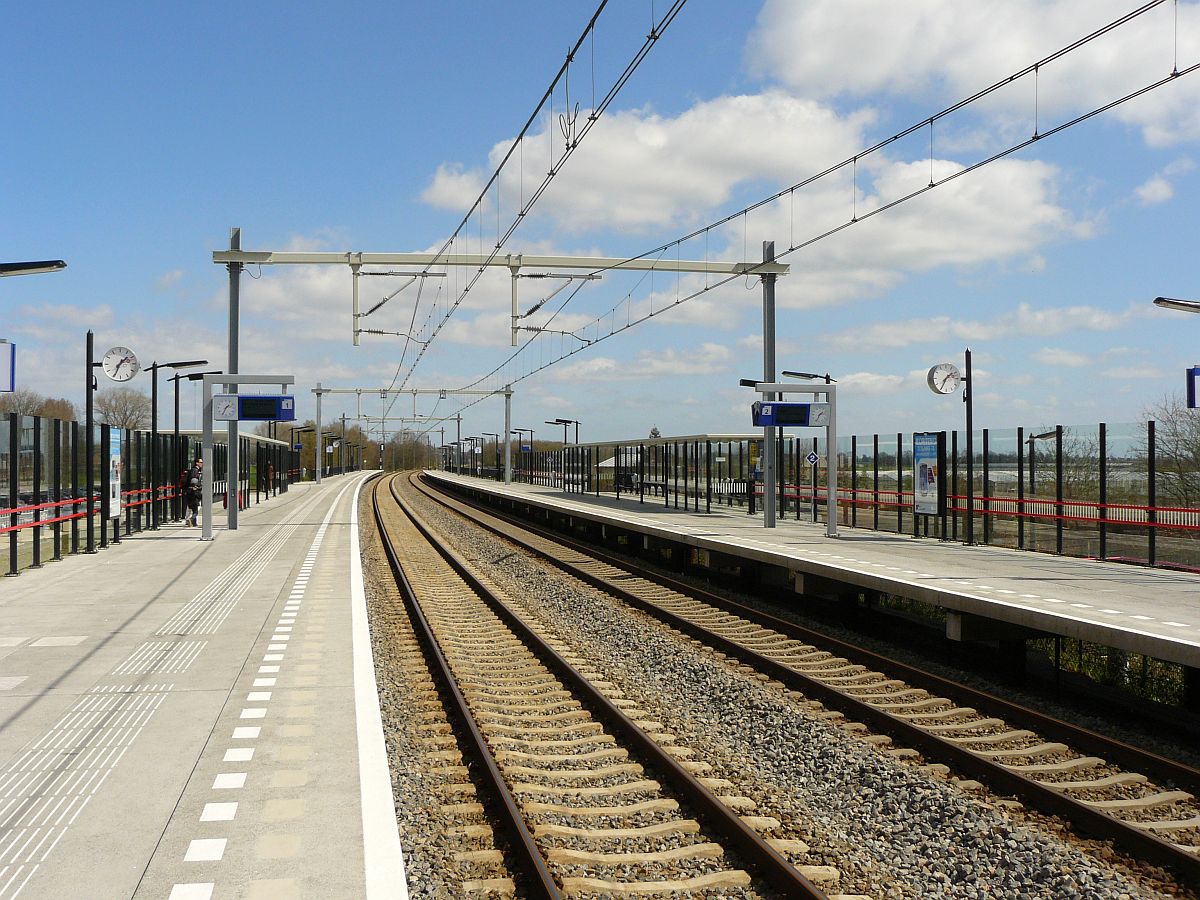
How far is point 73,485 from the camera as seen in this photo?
57.2 feet

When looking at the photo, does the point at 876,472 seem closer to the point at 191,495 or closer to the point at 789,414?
the point at 789,414

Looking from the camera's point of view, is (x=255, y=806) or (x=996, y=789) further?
(x=996, y=789)

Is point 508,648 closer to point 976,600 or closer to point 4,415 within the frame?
point 976,600

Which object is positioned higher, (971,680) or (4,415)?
(4,415)

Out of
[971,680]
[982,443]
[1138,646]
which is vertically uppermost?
[982,443]

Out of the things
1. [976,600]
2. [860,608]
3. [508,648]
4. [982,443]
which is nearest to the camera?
[976,600]

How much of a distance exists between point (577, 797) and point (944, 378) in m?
15.0

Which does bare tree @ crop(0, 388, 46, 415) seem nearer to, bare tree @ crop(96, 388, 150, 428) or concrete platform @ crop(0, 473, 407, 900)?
bare tree @ crop(96, 388, 150, 428)

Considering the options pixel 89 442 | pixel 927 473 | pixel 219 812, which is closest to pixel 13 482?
pixel 89 442

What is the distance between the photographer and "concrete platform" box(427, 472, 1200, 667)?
8.95 meters

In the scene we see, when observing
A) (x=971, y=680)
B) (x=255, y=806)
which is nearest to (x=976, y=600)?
(x=971, y=680)

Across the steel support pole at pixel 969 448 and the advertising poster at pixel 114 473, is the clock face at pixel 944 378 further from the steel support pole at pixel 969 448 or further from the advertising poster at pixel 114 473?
the advertising poster at pixel 114 473

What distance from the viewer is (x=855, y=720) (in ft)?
27.6

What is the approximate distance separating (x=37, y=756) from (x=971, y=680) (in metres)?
8.18
